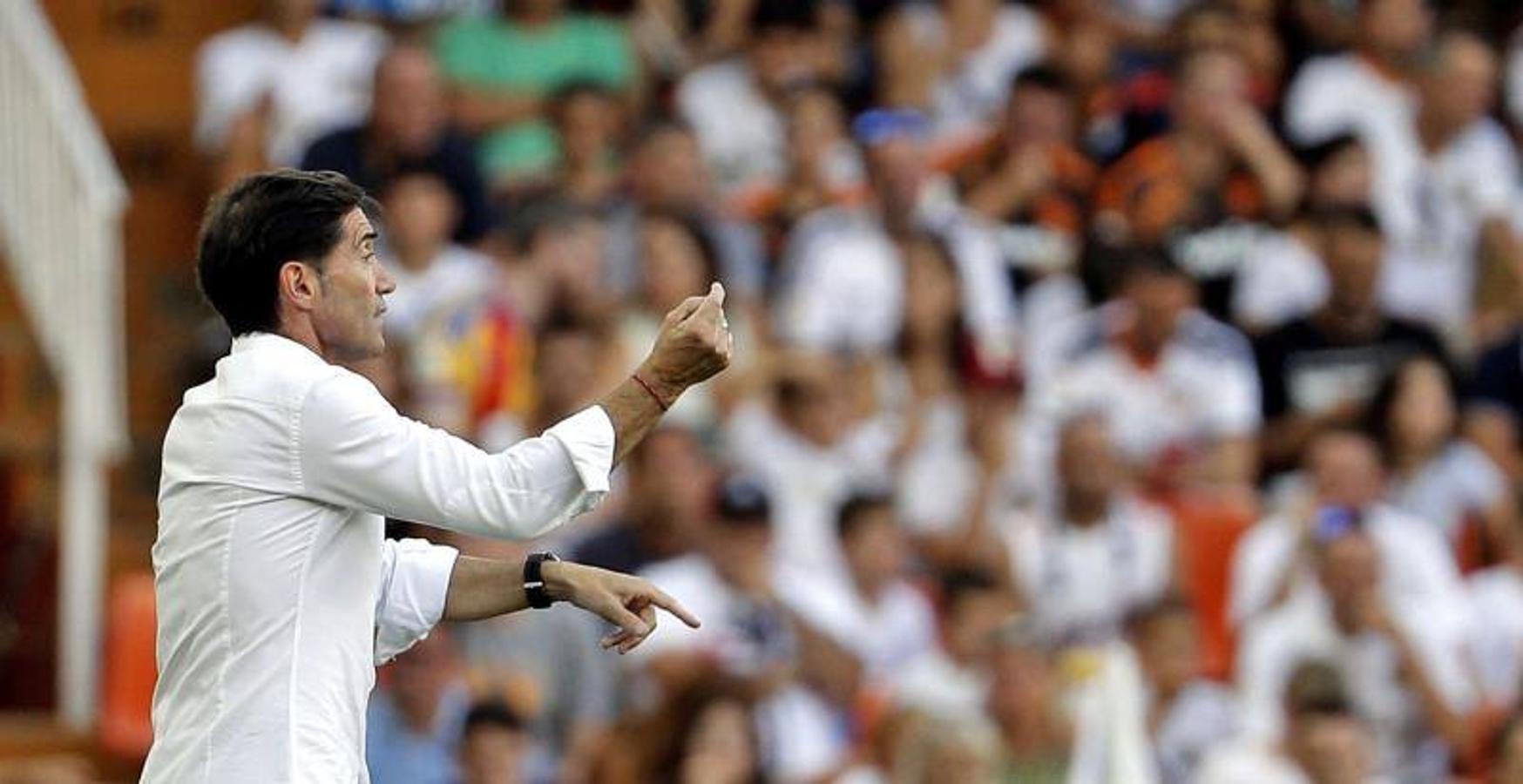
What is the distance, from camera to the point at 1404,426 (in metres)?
11.8

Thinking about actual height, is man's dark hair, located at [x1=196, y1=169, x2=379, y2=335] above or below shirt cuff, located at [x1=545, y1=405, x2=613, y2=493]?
above

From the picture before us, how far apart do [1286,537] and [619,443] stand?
252 inches

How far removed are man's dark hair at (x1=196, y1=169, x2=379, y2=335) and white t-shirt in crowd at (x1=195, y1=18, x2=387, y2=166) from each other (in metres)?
7.17

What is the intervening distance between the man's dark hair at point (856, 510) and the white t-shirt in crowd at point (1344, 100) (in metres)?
3.35

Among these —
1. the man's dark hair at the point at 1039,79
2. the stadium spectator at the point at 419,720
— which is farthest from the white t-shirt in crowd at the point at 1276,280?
the stadium spectator at the point at 419,720

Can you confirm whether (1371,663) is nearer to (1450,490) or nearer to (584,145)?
(1450,490)

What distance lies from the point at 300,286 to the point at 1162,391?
728 cm

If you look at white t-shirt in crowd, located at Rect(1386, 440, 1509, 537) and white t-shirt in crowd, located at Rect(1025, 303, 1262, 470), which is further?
white t-shirt in crowd, located at Rect(1025, 303, 1262, 470)

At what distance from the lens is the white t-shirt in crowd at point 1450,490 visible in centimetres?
1176

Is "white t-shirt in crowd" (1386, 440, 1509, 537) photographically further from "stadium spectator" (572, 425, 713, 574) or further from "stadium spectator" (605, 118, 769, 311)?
"stadium spectator" (572, 425, 713, 574)

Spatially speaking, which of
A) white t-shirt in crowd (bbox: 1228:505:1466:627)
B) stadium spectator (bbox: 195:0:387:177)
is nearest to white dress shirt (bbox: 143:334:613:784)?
white t-shirt in crowd (bbox: 1228:505:1466:627)

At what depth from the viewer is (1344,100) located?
45.4 ft

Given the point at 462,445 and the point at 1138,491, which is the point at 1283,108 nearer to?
the point at 1138,491

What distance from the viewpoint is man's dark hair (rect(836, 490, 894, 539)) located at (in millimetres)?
11133
